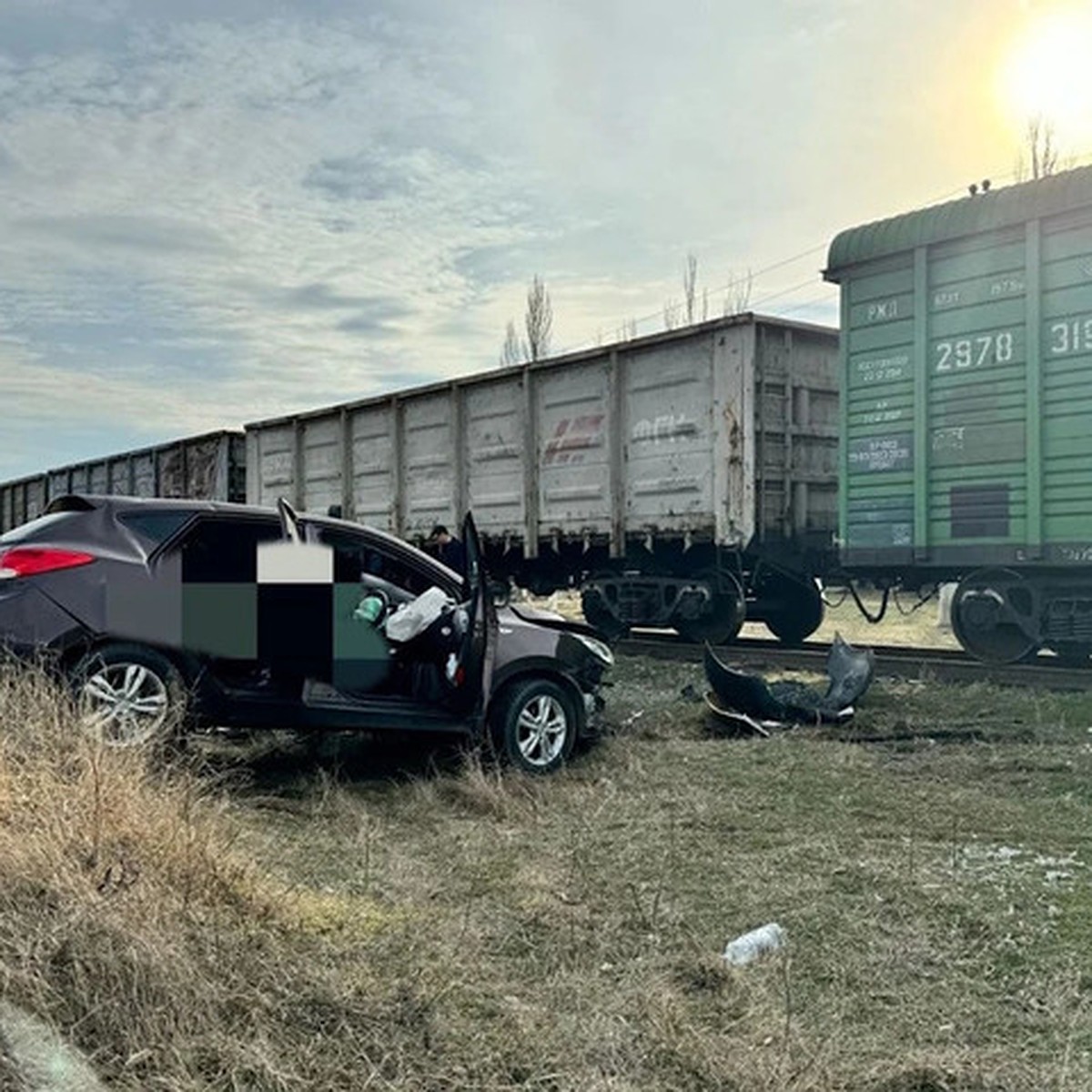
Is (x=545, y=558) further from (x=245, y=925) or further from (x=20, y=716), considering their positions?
(x=245, y=925)

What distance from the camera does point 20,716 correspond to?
4.62 m

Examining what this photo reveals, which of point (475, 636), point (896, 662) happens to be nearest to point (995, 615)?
point (896, 662)

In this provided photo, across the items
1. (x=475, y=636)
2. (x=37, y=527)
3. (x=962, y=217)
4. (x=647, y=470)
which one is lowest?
(x=475, y=636)

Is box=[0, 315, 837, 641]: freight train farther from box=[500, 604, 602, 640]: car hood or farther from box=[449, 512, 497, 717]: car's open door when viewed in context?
box=[449, 512, 497, 717]: car's open door

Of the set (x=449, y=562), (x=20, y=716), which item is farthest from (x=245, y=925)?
(x=449, y=562)

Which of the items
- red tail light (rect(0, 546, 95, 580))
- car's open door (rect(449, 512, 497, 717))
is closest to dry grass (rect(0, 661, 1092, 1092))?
car's open door (rect(449, 512, 497, 717))

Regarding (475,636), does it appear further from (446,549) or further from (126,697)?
(446,549)

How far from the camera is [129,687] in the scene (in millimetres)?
5594

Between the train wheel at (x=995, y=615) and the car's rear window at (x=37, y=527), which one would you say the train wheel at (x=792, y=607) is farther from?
the car's rear window at (x=37, y=527)

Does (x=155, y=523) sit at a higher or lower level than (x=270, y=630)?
higher

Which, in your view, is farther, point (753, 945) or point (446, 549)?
point (446, 549)

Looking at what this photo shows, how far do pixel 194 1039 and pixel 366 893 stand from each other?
144 centimetres

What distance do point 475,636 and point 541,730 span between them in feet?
2.69

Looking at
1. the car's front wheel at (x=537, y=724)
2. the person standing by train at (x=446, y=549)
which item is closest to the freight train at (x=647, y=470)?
the person standing by train at (x=446, y=549)
